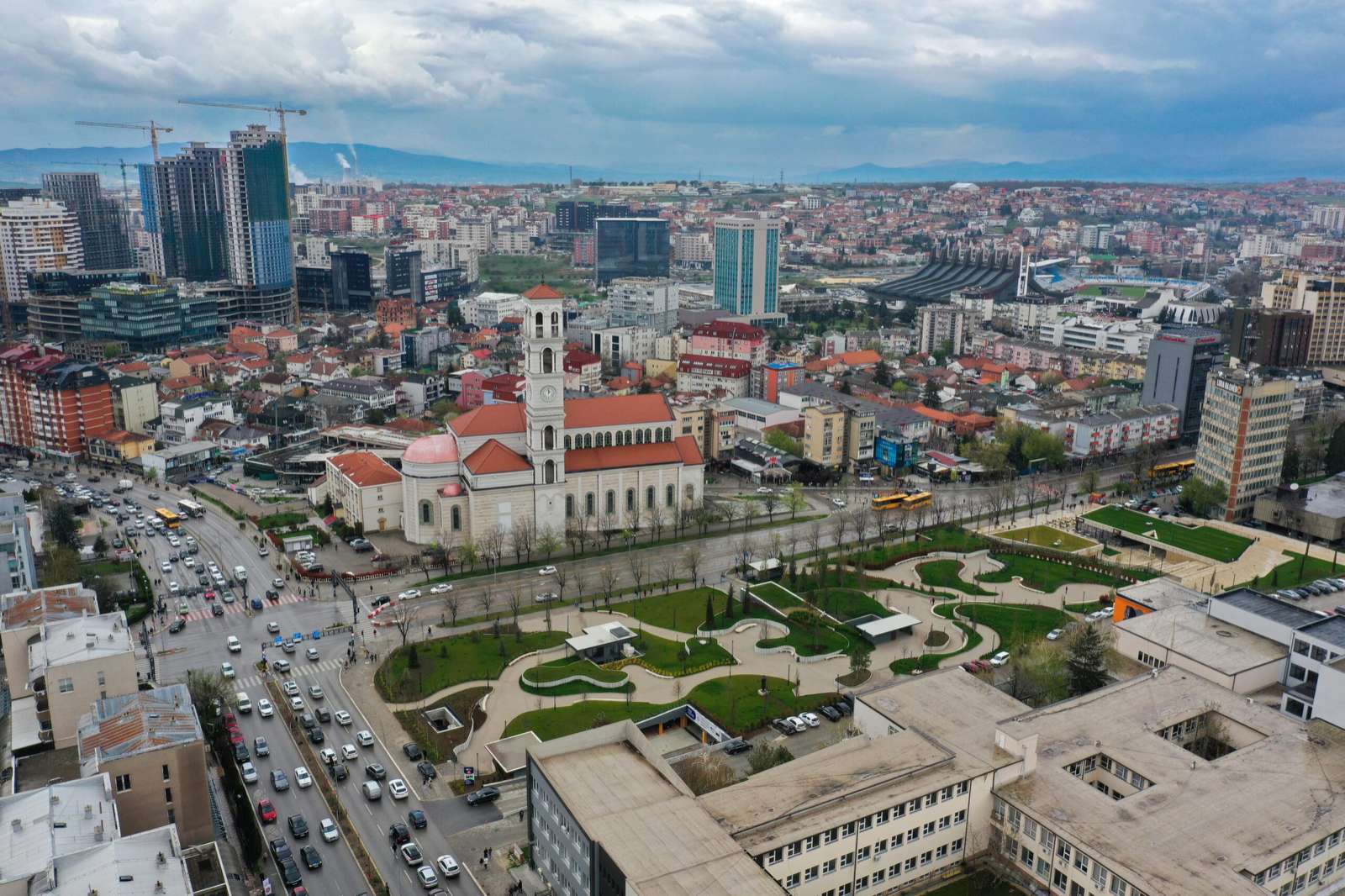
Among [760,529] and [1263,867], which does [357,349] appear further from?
[1263,867]

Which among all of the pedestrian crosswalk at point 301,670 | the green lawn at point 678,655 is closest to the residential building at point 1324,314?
the green lawn at point 678,655

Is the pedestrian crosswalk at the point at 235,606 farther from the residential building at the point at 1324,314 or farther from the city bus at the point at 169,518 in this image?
the residential building at the point at 1324,314

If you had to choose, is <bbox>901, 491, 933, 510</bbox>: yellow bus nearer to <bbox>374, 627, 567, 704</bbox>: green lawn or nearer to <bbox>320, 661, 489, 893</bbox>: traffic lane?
<bbox>374, 627, 567, 704</bbox>: green lawn

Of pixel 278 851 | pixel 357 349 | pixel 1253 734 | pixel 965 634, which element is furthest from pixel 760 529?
pixel 357 349

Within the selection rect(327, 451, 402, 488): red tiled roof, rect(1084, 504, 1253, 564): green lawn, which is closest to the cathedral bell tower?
rect(327, 451, 402, 488): red tiled roof

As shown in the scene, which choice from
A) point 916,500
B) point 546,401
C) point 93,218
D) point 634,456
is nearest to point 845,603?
point 634,456
